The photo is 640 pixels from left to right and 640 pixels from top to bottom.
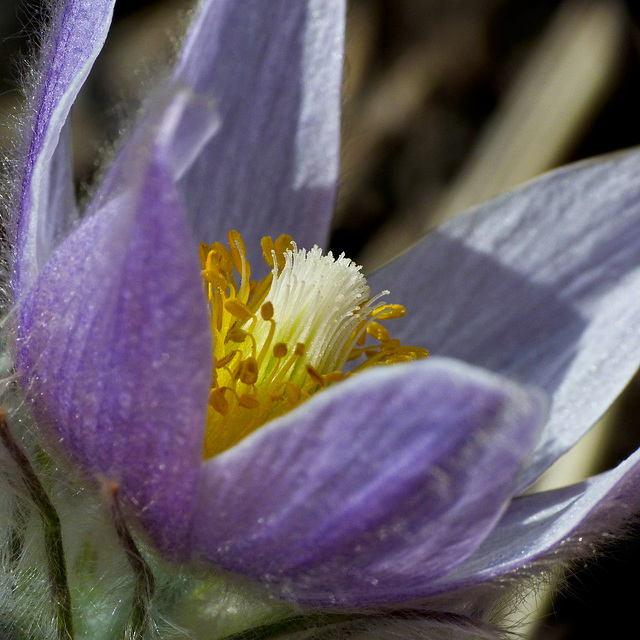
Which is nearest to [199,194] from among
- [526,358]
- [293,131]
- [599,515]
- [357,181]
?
[293,131]

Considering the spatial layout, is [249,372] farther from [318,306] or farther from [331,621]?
[331,621]

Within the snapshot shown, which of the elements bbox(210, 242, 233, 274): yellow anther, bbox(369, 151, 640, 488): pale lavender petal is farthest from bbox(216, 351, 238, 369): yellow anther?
bbox(369, 151, 640, 488): pale lavender petal

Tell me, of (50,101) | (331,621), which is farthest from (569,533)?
(50,101)

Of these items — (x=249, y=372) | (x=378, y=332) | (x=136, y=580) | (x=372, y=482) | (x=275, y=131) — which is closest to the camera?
(x=372, y=482)

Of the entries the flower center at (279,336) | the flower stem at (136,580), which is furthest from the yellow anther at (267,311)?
the flower stem at (136,580)

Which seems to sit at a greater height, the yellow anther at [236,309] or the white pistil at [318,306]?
the yellow anther at [236,309]

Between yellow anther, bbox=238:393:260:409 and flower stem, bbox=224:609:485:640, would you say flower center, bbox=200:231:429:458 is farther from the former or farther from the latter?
flower stem, bbox=224:609:485:640

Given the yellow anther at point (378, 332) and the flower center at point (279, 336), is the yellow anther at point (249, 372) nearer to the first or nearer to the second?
the flower center at point (279, 336)
